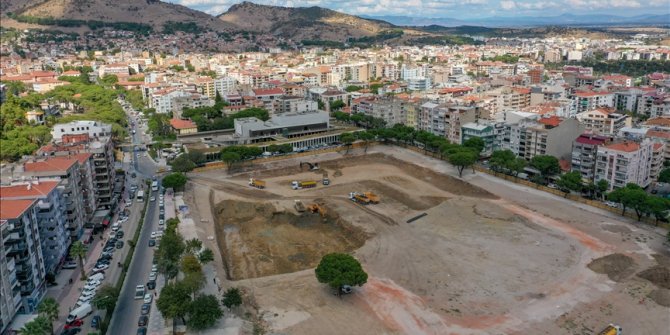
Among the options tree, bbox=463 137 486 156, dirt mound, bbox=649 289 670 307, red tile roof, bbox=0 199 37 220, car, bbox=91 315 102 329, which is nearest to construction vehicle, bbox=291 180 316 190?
tree, bbox=463 137 486 156

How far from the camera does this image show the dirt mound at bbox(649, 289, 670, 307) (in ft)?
79.0

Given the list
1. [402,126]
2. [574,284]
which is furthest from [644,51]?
[574,284]

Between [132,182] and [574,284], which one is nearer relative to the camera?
[574,284]

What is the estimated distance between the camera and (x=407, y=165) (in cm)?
4866

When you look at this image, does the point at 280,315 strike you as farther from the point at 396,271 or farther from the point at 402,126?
the point at 402,126

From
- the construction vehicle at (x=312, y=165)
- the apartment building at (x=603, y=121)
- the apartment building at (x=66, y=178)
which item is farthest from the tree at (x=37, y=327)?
the apartment building at (x=603, y=121)

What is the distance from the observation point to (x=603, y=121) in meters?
50.0

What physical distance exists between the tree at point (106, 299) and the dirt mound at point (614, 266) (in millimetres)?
23553

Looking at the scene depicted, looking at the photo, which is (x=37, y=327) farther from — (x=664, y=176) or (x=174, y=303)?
(x=664, y=176)

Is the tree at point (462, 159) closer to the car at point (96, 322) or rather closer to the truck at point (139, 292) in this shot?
the truck at point (139, 292)

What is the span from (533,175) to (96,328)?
34.9 m

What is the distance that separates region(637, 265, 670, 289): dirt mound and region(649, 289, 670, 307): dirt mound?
723mm

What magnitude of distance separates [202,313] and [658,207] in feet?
91.5

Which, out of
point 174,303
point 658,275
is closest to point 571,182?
point 658,275
